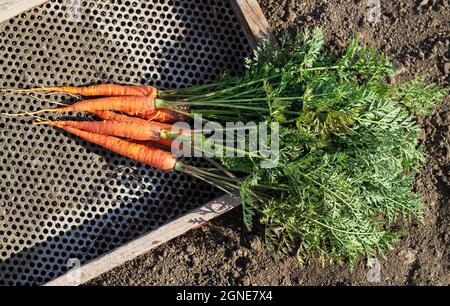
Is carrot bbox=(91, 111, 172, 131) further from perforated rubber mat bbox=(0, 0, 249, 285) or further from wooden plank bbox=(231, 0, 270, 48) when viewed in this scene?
wooden plank bbox=(231, 0, 270, 48)

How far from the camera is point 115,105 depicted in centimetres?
320

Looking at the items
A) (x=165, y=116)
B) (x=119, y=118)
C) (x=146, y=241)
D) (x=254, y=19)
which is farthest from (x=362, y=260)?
(x=119, y=118)

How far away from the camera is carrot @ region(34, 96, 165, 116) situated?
3.16m

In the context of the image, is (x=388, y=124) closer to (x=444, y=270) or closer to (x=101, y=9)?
(x=444, y=270)

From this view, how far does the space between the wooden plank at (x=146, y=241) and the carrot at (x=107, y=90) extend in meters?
0.67

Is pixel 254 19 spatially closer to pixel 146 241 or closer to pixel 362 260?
pixel 146 241

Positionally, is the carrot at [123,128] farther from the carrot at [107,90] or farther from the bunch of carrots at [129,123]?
the carrot at [107,90]

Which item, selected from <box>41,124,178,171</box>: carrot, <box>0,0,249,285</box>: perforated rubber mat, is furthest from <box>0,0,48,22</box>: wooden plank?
<box>41,124,178,171</box>: carrot

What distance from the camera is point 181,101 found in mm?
3117

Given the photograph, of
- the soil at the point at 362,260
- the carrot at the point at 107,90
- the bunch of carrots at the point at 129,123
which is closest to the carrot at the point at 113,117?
the bunch of carrots at the point at 129,123

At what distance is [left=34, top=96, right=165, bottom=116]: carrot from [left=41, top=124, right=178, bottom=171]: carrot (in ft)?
0.36

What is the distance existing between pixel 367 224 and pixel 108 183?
54.7 inches

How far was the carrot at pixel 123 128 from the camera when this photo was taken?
317cm
